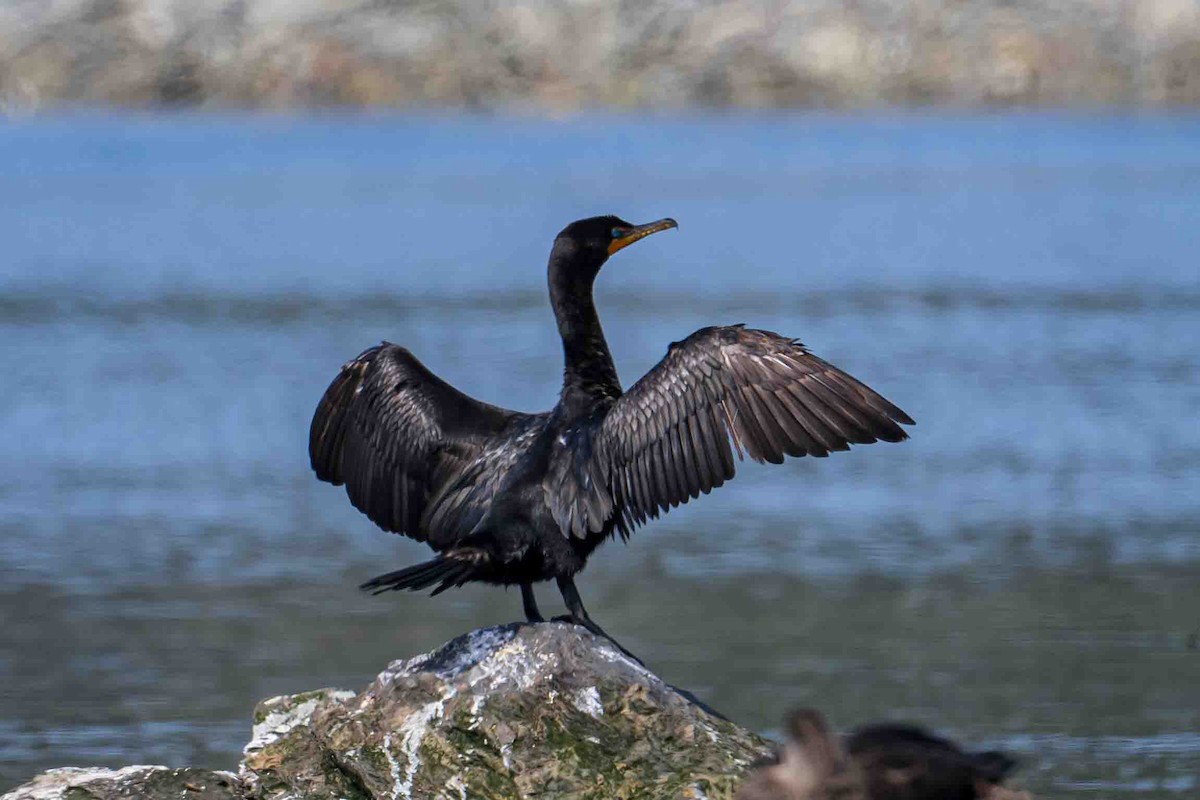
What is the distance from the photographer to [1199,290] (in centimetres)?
2325

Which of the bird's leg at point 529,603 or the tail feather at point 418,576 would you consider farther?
the bird's leg at point 529,603

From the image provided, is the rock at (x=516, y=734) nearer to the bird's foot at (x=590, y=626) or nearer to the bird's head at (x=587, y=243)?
the bird's foot at (x=590, y=626)

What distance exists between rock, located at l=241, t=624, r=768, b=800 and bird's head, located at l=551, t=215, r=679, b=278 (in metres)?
1.42

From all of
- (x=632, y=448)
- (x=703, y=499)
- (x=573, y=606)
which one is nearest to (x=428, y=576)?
(x=573, y=606)

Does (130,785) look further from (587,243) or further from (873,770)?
(873,770)

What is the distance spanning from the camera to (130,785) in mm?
6777

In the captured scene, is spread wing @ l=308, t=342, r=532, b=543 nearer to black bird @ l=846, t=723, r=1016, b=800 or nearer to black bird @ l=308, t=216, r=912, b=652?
Answer: black bird @ l=308, t=216, r=912, b=652

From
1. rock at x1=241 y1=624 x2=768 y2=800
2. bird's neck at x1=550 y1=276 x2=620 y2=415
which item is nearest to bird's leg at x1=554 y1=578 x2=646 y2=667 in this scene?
rock at x1=241 y1=624 x2=768 y2=800

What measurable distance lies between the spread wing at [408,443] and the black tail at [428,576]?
0.44 m

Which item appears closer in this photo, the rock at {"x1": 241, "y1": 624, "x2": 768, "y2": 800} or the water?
the rock at {"x1": 241, "y1": 624, "x2": 768, "y2": 800}

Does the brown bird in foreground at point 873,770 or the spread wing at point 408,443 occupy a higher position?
the spread wing at point 408,443

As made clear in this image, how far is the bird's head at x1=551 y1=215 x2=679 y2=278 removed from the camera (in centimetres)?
760

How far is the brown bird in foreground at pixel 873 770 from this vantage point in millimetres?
4824

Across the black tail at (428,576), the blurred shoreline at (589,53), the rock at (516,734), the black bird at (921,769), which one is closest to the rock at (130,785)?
the rock at (516,734)
